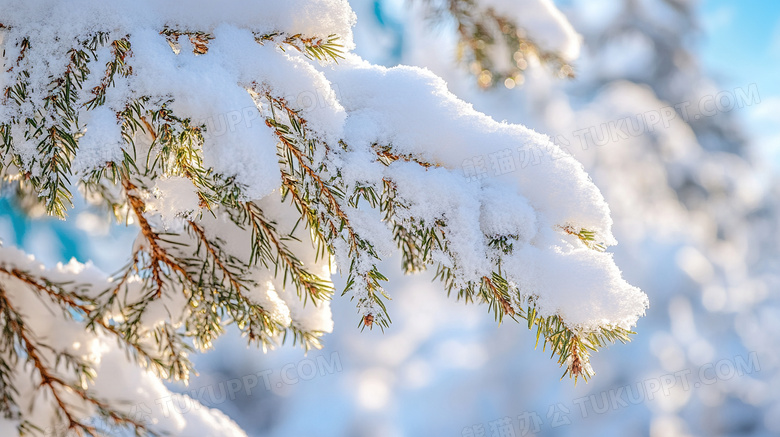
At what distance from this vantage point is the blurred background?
813cm

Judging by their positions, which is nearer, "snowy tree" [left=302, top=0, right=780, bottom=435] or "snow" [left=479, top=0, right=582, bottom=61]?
"snow" [left=479, top=0, right=582, bottom=61]

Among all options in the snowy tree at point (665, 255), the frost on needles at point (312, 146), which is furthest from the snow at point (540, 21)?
the snowy tree at point (665, 255)

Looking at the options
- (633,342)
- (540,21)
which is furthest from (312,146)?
(633,342)

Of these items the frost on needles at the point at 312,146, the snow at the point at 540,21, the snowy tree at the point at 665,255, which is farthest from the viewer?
the snowy tree at the point at 665,255

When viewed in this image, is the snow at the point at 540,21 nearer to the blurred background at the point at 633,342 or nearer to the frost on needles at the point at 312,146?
the frost on needles at the point at 312,146

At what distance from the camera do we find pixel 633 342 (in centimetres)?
Result: 866

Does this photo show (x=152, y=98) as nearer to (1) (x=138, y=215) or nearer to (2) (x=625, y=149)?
(1) (x=138, y=215)

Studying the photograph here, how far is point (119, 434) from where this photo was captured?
4.83 ft

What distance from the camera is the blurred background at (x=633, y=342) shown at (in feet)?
26.7

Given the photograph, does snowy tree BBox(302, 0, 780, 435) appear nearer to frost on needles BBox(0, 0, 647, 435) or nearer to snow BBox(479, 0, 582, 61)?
snow BBox(479, 0, 582, 61)

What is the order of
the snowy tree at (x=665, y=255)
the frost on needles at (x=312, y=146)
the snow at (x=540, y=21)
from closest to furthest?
the frost on needles at (x=312, y=146)
the snow at (x=540, y=21)
the snowy tree at (x=665, y=255)

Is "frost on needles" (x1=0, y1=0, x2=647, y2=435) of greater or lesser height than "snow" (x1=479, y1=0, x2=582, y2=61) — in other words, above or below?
below

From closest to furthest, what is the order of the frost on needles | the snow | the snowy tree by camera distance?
the frost on needles < the snow < the snowy tree

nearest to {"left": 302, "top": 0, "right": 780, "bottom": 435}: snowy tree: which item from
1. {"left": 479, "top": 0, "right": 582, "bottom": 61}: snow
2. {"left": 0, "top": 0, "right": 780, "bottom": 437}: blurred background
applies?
{"left": 0, "top": 0, "right": 780, "bottom": 437}: blurred background
